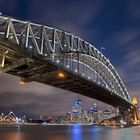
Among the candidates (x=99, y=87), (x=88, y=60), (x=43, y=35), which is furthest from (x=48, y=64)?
(x=88, y=60)

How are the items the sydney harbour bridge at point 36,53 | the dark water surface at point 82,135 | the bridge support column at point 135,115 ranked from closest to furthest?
the sydney harbour bridge at point 36,53 < the dark water surface at point 82,135 < the bridge support column at point 135,115

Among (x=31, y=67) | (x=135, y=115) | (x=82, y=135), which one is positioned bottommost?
(x=82, y=135)

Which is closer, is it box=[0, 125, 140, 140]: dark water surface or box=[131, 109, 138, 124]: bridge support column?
box=[0, 125, 140, 140]: dark water surface

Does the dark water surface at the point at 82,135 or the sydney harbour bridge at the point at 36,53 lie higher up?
the sydney harbour bridge at the point at 36,53

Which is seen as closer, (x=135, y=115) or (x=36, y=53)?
(x=36, y=53)

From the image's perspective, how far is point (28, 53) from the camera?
25.6m

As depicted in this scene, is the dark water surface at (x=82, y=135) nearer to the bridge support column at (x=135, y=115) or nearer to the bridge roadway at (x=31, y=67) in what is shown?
A: the bridge roadway at (x=31, y=67)

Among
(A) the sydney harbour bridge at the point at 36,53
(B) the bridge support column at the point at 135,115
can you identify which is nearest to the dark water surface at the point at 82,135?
(A) the sydney harbour bridge at the point at 36,53

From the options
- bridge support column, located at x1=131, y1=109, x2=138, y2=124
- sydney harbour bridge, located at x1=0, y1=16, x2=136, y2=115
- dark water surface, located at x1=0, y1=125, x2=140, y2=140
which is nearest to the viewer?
sydney harbour bridge, located at x1=0, y1=16, x2=136, y2=115

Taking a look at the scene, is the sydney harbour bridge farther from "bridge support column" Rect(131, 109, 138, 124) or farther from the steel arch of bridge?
"bridge support column" Rect(131, 109, 138, 124)

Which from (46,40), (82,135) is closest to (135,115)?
(82,135)

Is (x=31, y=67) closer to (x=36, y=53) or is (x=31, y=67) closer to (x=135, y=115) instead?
(x=36, y=53)

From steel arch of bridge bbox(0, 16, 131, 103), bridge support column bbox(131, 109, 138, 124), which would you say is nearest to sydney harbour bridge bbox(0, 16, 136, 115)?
steel arch of bridge bbox(0, 16, 131, 103)

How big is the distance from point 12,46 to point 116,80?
238 ft
